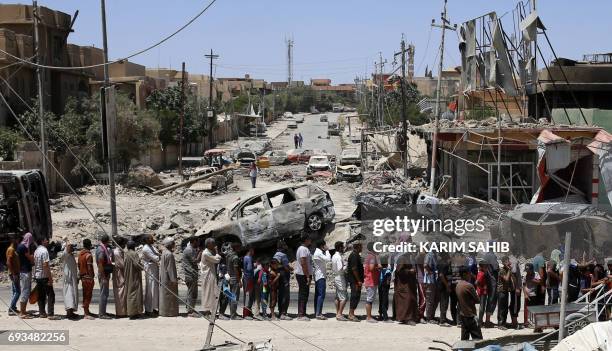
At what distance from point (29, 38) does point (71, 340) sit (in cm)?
3300

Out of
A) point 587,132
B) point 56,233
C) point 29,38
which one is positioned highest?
point 29,38

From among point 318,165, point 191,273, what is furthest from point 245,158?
point 191,273

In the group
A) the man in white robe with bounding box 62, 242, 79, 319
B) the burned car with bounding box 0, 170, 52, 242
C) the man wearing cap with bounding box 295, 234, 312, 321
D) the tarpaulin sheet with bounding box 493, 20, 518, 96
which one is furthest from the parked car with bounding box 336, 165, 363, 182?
the man in white robe with bounding box 62, 242, 79, 319

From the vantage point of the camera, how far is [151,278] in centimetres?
1452

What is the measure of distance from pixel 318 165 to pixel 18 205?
1203 inches

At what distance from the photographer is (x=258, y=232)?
20.8m

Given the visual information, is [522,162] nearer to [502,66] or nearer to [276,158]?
[502,66]

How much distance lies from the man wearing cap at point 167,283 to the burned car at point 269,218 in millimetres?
5977

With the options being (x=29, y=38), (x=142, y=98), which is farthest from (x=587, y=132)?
(x=142, y=98)

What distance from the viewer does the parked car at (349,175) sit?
43.8 meters

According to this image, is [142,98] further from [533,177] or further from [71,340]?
[71,340]

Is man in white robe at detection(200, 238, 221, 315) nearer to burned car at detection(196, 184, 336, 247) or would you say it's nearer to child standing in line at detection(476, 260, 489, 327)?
child standing in line at detection(476, 260, 489, 327)

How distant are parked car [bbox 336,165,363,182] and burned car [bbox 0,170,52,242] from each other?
24.6 meters

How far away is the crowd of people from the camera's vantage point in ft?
46.9
